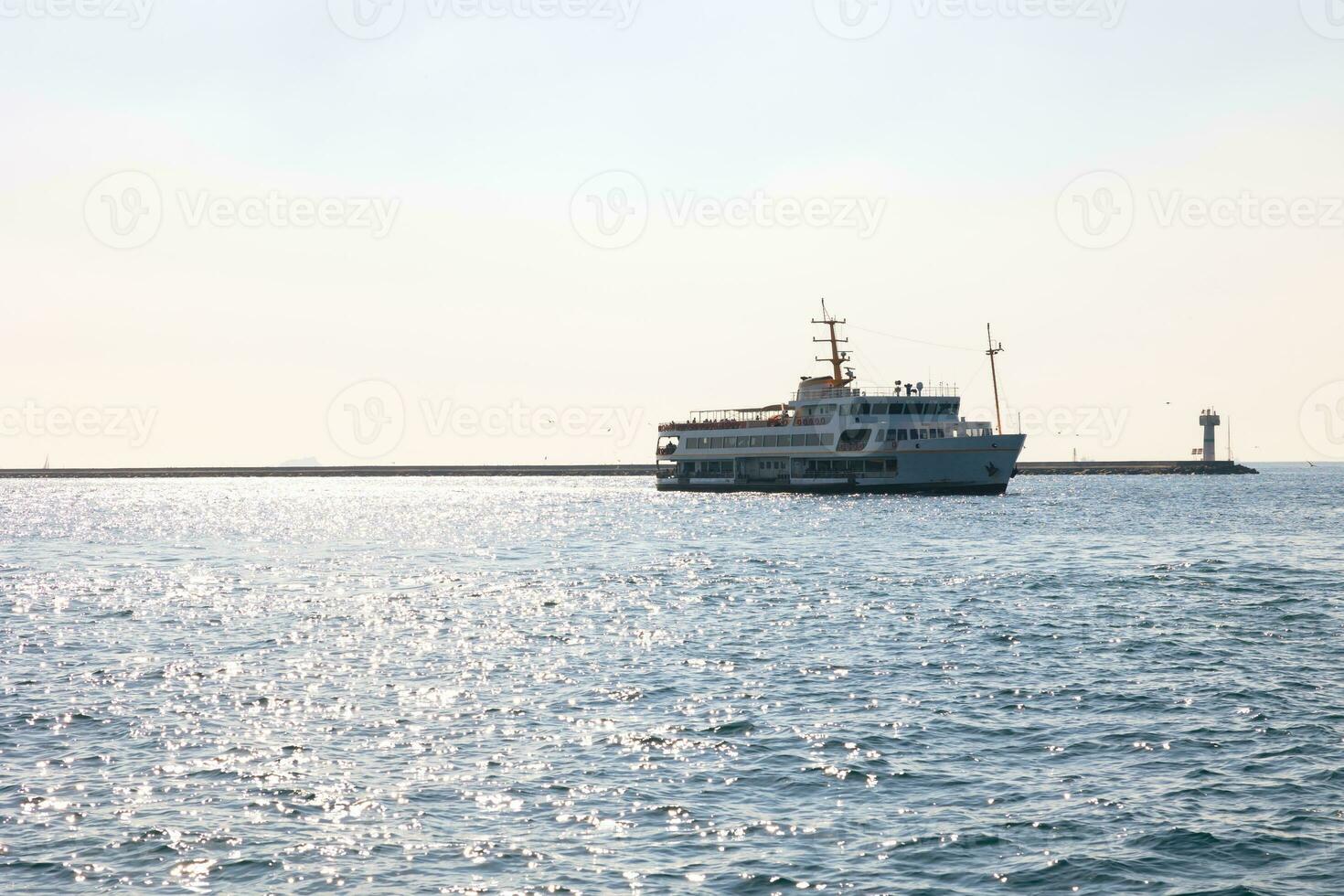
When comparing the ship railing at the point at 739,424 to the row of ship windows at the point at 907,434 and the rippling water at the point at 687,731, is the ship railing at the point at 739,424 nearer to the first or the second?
the row of ship windows at the point at 907,434

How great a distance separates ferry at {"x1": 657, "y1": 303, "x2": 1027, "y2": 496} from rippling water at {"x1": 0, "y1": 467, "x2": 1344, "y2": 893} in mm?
55930

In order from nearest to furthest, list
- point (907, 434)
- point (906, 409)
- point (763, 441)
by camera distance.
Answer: point (907, 434), point (906, 409), point (763, 441)

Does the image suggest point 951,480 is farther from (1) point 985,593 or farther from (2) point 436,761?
(2) point 436,761

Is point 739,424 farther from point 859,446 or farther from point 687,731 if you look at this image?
point 687,731

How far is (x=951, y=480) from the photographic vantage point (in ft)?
344

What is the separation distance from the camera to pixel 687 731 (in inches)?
777

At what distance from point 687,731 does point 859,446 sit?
90.0 metres

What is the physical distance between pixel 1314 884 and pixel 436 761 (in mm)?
12397

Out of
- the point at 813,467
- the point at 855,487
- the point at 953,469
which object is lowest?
the point at 855,487

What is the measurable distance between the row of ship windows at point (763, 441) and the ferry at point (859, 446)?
10 cm

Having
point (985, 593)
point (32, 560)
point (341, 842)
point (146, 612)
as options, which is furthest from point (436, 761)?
point (32, 560)

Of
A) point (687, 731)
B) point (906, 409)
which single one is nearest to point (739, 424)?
point (906, 409)

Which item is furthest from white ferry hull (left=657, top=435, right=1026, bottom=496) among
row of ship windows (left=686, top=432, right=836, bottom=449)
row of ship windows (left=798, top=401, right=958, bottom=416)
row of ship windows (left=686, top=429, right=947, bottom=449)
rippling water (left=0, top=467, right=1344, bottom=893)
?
rippling water (left=0, top=467, right=1344, bottom=893)

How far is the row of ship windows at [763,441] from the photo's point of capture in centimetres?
11181
